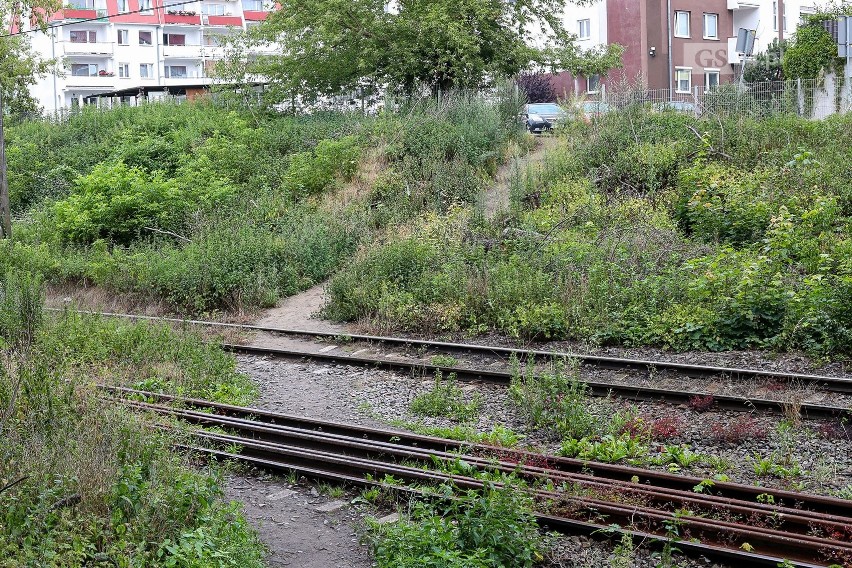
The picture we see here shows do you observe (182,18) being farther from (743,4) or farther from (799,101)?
(799,101)

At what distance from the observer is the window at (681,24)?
146 feet

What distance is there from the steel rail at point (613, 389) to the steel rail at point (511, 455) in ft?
6.79

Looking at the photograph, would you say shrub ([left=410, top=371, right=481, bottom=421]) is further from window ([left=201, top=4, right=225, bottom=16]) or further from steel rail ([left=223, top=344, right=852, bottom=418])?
window ([left=201, top=4, right=225, bottom=16])

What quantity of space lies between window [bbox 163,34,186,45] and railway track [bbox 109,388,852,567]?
184 ft

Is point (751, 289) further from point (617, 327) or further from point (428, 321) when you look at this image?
point (428, 321)

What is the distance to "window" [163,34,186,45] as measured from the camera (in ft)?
201

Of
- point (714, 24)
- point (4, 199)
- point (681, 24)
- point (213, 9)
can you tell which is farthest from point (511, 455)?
point (213, 9)

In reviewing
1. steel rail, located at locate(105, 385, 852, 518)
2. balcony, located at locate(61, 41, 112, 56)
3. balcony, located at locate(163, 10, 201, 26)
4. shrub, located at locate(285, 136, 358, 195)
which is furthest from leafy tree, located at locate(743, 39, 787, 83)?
balcony, located at locate(61, 41, 112, 56)

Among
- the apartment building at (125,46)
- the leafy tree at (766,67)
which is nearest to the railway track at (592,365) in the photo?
the leafy tree at (766,67)

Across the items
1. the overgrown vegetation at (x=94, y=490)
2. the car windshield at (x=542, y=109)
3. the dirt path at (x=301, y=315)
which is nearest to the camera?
the overgrown vegetation at (x=94, y=490)

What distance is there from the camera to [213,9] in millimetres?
63500

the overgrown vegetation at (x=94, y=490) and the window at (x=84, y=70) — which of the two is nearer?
the overgrown vegetation at (x=94, y=490)

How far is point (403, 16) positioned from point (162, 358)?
17.3m

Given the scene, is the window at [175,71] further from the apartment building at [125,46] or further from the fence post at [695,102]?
the fence post at [695,102]
